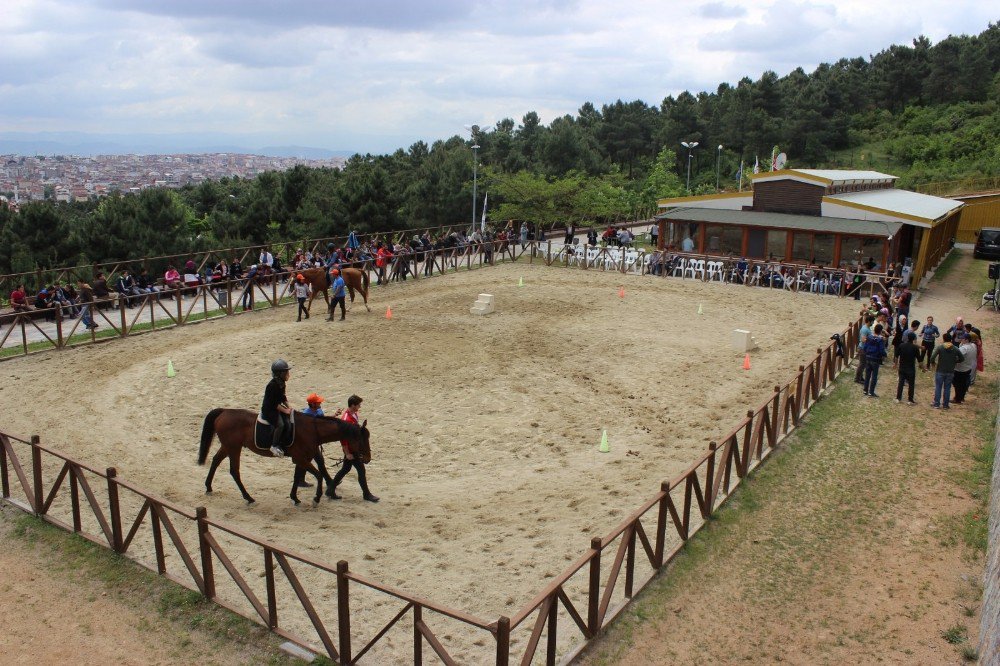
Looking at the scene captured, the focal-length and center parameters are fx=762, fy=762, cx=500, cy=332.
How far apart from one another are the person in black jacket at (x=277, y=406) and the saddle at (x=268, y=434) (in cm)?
4

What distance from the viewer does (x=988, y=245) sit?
32.8 meters

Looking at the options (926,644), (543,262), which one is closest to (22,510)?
(926,644)

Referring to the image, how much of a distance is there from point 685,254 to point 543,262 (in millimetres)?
6355

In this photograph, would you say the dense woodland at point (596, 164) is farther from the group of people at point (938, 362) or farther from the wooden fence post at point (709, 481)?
the wooden fence post at point (709, 481)

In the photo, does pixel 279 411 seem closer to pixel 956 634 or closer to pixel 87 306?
pixel 956 634

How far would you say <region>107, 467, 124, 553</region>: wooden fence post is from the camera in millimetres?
9289

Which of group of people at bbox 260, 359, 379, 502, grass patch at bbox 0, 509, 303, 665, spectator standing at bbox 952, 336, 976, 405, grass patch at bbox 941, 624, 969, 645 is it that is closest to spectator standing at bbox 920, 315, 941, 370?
spectator standing at bbox 952, 336, 976, 405

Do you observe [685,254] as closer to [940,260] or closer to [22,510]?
[940,260]

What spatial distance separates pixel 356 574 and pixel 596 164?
57102mm

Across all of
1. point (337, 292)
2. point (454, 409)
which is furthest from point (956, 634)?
point (337, 292)

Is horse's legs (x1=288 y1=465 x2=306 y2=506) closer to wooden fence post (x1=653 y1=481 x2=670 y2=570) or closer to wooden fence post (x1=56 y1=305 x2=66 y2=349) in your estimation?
wooden fence post (x1=653 y1=481 x2=670 y2=570)

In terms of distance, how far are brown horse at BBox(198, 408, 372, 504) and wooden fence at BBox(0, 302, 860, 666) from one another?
1.07 m

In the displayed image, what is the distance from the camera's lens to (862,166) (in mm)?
72000

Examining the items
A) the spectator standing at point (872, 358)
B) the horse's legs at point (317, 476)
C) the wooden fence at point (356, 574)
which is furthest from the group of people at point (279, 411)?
the spectator standing at point (872, 358)
